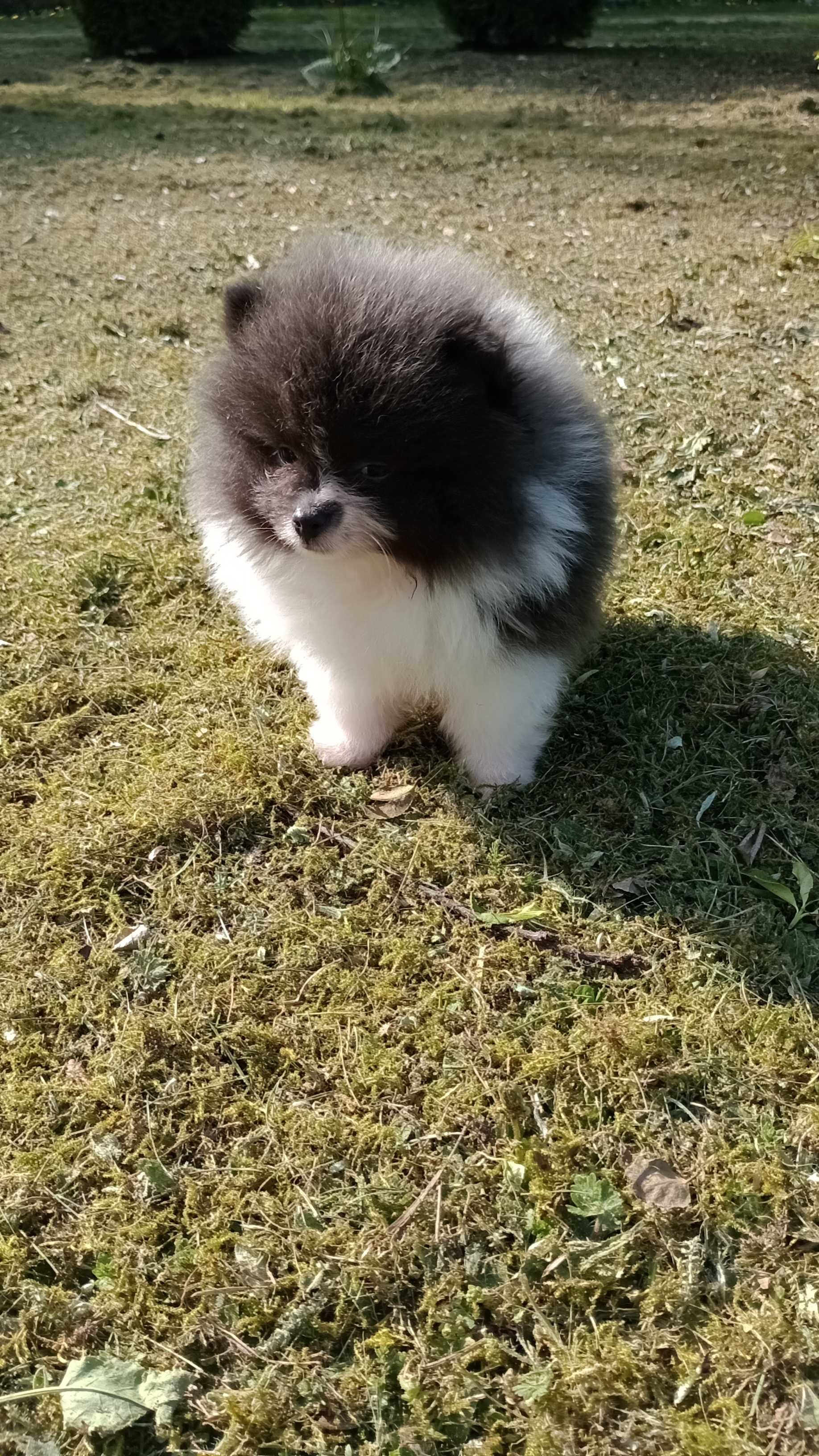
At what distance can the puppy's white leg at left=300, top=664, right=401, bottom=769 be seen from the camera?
10.1 feet

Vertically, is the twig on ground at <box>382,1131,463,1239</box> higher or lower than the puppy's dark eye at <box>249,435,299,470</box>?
lower

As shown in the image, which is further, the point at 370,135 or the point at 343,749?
the point at 370,135

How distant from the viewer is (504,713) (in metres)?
2.94

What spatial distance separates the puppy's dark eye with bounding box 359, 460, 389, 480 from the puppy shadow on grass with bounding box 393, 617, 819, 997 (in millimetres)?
1151

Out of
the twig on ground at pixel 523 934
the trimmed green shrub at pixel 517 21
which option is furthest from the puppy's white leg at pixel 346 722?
the trimmed green shrub at pixel 517 21

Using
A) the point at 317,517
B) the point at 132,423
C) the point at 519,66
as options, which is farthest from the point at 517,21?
the point at 317,517

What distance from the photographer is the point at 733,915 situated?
2783 millimetres

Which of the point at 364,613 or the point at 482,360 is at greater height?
the point at 482,360

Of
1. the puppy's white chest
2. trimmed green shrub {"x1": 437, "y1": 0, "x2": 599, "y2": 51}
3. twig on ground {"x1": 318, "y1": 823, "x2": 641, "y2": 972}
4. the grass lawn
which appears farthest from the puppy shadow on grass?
trimmed green shrub {"x1": 437, "y1": 0, "x2": 599, "y2": 51}

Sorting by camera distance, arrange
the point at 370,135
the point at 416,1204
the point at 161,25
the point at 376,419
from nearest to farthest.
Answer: the point at 416,1204 < the point at 376,419 < the point at 370,135 < the point at 161,25

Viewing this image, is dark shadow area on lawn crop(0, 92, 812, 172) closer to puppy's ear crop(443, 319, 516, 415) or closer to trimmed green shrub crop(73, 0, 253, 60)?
trimmed green shrub crop(73, 0, 253, 60)

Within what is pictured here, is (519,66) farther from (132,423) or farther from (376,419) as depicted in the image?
(376,419)

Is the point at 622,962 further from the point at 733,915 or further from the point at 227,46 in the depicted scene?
the point at 227,46

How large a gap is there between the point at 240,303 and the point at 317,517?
70cm
